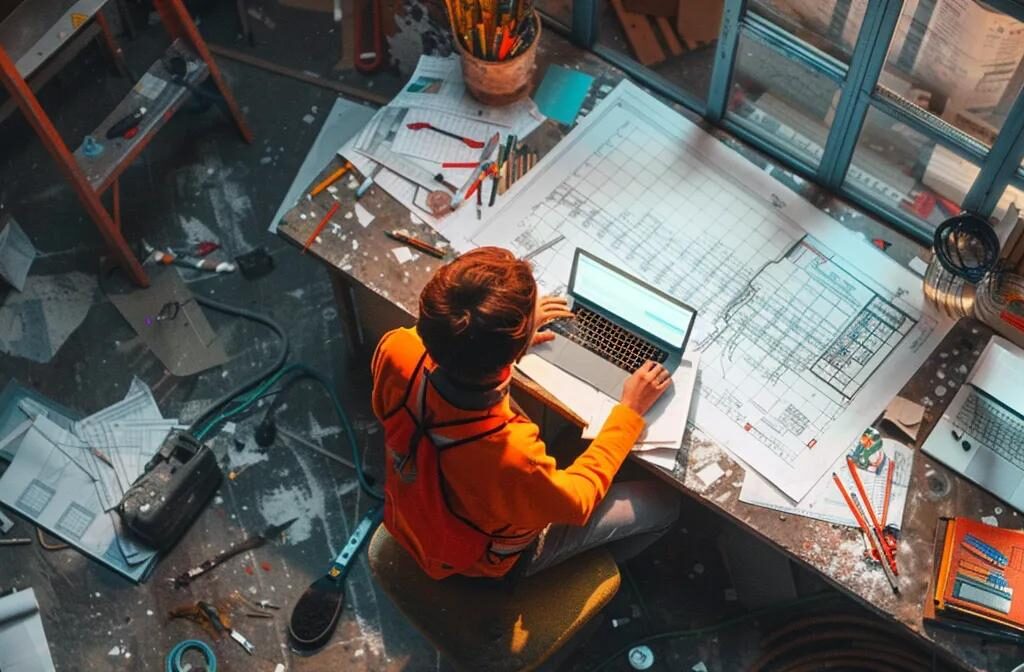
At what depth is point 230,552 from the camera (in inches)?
108

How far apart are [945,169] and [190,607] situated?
201 cm

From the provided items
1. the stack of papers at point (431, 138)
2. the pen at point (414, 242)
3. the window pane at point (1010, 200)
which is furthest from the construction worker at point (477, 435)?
the window pane at point (1010, 200)

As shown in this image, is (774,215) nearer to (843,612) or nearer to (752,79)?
(752,79)

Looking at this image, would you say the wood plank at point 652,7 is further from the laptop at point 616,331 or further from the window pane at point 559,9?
the laptop at point 616,331

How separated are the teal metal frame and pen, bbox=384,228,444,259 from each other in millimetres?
661

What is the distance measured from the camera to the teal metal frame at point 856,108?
2033 millimetres

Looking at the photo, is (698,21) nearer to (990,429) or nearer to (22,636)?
(990,429)

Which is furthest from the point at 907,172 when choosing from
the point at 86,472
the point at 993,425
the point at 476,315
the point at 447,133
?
the point at 86,472

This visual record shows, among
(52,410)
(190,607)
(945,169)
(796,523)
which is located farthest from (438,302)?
(52,410)

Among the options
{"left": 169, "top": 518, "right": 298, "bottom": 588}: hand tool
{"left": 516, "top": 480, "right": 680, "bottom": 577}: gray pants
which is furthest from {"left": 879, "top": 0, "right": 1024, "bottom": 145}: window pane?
{"left": 169, "top": 518, "right": 298, "bottom": 588}: hand tool

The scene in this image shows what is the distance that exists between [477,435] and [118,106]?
5.43ft

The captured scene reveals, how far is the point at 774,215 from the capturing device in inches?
93.4

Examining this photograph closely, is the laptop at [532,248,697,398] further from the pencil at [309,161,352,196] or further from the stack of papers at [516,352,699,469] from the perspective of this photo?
the pencil at [309,161,352,196]

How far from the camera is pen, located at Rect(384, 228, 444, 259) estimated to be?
93.0 inches
